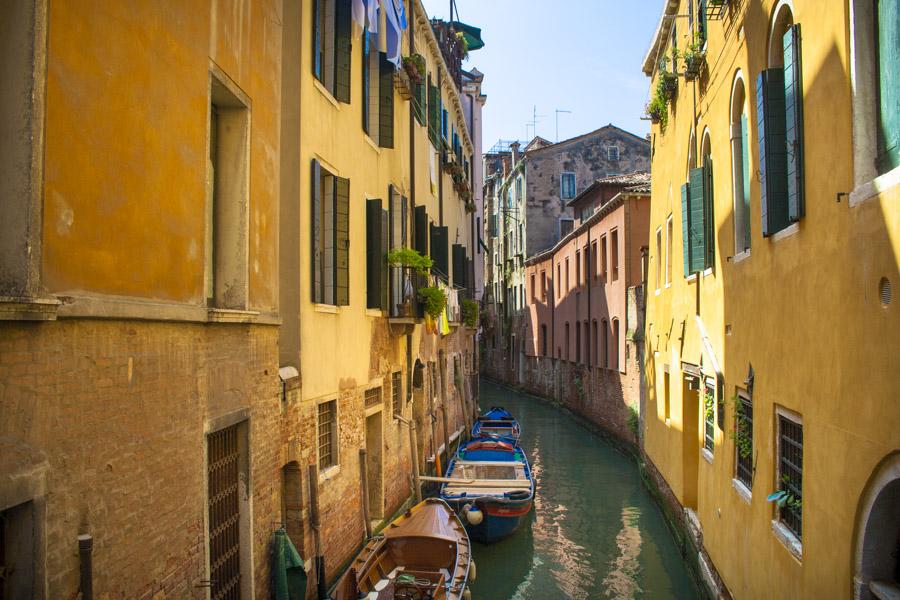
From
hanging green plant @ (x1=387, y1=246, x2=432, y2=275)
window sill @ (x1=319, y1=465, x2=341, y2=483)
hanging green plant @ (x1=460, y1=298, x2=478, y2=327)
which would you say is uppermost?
hanging green plant @ (x1=387, y1=246, x2=432, y2=275)

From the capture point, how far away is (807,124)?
594 cm

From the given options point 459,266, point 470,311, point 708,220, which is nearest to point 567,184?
point 459,266

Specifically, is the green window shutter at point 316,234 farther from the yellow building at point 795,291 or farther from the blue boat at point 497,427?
the blue boat at point 497,427

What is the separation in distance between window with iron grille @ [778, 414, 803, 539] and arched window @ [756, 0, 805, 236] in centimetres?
166

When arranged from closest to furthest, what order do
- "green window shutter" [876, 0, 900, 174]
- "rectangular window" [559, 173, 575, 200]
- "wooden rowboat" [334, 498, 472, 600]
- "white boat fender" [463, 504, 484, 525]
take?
"green window shutter" [876, 0, 900, 174] → "wooden rowboat" [334, 498, 472, 600] → "white boat fender" [463, 504, 484, 525] → "rectangular window" [559, 173, 575, 200]

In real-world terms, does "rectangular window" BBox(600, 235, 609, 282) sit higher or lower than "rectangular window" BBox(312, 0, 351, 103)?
lower

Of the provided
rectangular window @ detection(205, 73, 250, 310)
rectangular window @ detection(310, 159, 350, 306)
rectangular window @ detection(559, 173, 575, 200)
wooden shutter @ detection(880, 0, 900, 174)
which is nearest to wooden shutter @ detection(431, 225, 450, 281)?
rectangular window @ detection(310, 159, 350, 306)

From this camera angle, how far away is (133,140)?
4.57 m

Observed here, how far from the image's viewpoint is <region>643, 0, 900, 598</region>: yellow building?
4.68 m

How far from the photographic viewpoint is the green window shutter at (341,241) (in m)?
9.23

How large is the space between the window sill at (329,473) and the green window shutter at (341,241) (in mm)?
1919

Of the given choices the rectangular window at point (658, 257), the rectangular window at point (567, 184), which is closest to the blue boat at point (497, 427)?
the rectangular window at point (658, 257)

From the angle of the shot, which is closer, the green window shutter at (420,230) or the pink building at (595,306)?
the green window shutter at (420,230)

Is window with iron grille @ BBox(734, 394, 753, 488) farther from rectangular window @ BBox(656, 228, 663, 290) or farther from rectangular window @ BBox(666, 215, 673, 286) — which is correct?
rectangular window @ BBox(656, 228, 663, 290)
